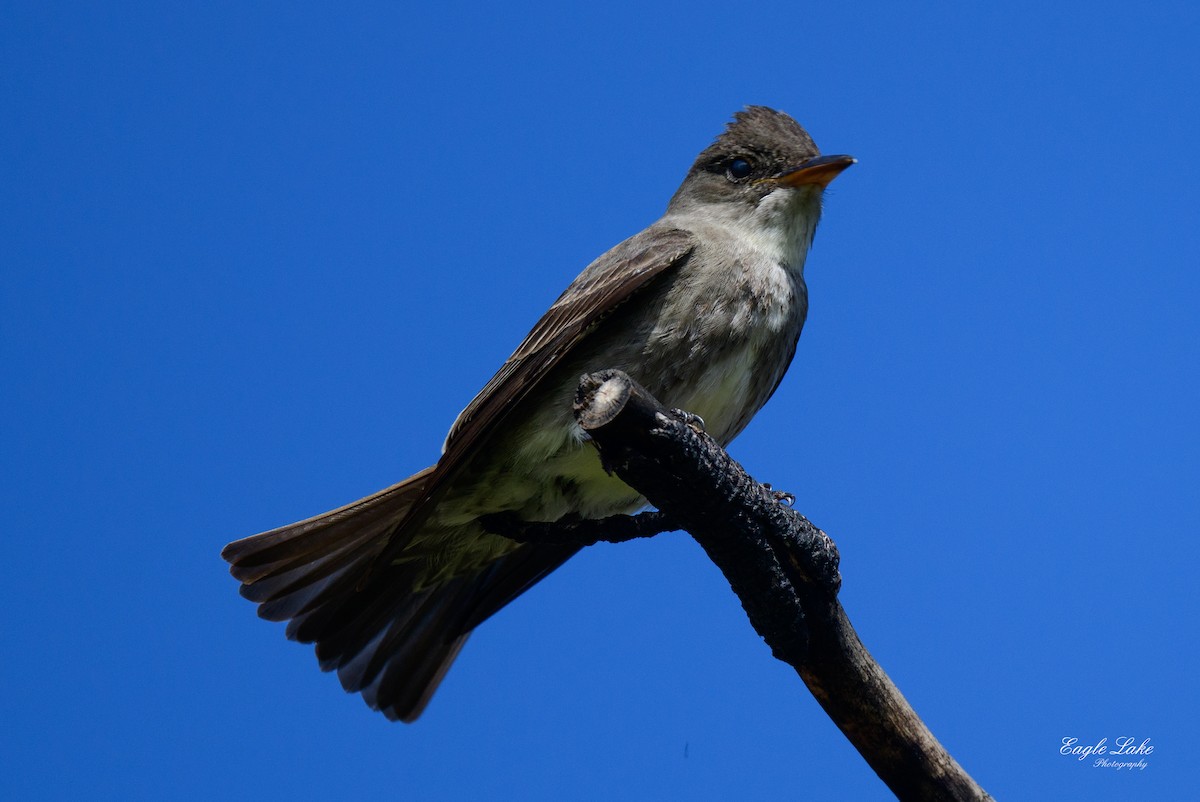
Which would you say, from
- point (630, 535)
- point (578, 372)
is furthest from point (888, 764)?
point (578, 372)

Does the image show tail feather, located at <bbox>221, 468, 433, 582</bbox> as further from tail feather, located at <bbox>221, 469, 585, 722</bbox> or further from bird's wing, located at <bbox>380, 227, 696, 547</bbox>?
bird's wing, located at <bbox>380, 227, 696, 547</bbox>

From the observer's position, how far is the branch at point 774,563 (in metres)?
3.60

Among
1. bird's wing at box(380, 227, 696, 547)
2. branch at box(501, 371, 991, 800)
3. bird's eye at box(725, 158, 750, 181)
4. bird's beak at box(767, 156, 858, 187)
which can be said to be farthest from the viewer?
bird's eye at box(725, 158, 750, 181)

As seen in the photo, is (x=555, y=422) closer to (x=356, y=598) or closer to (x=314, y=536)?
(x=314, y=536)

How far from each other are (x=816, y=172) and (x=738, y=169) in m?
0.42

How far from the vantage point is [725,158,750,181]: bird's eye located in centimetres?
559

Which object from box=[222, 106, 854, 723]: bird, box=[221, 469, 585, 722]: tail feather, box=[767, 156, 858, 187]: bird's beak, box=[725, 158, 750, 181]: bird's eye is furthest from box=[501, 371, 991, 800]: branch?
box=[725, 158, 750, 181]: bird's eye

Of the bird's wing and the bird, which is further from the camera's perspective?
the bird

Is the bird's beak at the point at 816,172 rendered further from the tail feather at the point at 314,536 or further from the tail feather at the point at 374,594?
the tail feather at the point at 314,536

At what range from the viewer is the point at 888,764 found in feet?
13.0

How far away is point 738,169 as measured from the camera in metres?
5.61

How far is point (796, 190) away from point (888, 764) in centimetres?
249

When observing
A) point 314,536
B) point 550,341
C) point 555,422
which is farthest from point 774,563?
point 314,536

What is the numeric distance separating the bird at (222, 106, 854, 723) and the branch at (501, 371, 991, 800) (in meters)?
0.81
